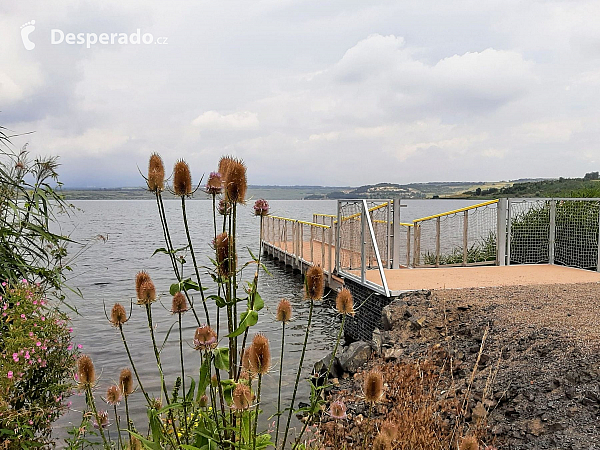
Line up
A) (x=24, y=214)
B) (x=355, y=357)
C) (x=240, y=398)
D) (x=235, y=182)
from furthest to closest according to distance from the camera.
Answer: (x=355, y=357) → (x=24, y=214) → (x=235, y=182) → (x=240, y=398)

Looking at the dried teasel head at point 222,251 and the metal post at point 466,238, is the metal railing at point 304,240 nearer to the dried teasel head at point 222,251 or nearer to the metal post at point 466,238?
the metal post at point 466,238

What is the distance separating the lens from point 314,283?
2141 millimetres

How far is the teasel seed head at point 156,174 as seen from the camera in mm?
2043

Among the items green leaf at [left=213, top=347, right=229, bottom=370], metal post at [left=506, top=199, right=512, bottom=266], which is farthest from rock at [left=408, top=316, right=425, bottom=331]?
metal post at [left=506, top=199, right=512, bottom=266]

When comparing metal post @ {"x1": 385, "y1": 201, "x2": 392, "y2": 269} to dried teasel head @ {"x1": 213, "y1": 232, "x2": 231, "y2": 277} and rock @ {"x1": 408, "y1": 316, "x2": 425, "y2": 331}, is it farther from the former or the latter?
dried teasel head @ {"x1": 213, "y1": 232, "x2": 231, "y2": 277}

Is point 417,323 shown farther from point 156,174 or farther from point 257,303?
point 156,174

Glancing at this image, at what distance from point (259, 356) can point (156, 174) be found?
0.81 metres

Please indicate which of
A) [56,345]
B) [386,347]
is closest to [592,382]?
[386,347]

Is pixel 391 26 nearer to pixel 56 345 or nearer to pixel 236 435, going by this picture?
pixel 56 345

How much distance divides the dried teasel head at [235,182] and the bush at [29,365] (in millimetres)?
2143

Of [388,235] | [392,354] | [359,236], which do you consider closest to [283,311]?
[392,354]

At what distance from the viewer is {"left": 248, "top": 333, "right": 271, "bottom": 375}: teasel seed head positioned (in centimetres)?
186

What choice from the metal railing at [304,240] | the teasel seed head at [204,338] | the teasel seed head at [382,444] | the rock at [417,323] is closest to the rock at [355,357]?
the rock at [417,323]

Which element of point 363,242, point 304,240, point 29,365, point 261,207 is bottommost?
point 304,240
